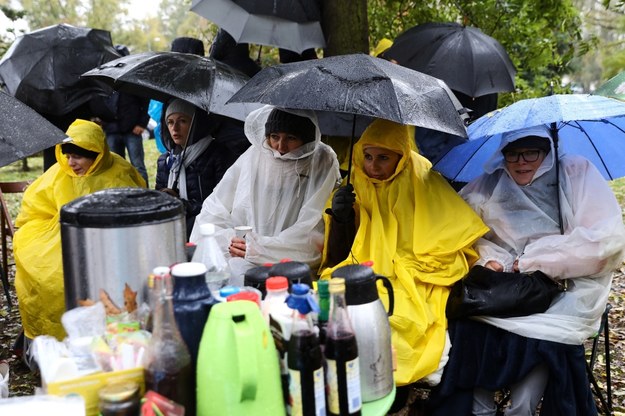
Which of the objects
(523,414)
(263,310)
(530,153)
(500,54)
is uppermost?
(500,54)

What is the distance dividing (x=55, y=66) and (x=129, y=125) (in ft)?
10.4

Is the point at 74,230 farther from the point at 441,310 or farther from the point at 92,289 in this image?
the point at 441,310

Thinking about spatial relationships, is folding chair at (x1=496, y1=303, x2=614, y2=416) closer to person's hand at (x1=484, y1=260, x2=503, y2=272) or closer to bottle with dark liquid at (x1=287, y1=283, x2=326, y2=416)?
person's hand at (x1=484, y1=260, x2=503, y2=272)

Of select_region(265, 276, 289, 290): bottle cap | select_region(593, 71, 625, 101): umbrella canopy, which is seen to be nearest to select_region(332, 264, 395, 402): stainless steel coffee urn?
select_region(265, 276, 289, 290): bottle cap

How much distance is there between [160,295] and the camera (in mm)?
1712

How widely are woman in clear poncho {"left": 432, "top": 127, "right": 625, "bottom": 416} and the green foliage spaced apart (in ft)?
9.80

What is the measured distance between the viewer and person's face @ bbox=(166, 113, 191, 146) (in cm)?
409

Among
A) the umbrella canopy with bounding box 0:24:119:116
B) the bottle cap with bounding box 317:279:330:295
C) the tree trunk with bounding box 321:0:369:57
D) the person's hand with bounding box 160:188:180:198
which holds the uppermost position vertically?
the tree trunk with bounding box 321:0:369:57

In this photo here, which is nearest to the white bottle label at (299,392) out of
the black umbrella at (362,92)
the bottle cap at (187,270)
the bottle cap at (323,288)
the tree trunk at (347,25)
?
the bottle cap at (323,288)

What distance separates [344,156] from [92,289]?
294 centimetres

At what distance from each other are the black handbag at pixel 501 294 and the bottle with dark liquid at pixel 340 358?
140 cm

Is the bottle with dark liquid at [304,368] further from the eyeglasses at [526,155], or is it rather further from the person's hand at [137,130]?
the person's hand at [137,130]

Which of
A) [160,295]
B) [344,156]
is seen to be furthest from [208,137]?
[160,295]

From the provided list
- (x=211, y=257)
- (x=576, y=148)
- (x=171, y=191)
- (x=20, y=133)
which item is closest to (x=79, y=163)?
(x=171, y=191)
